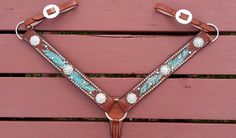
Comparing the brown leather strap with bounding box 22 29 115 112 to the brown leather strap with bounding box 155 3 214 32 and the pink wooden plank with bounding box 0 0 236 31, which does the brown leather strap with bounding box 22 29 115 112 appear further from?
the brown leather strap with bounding box 155 3 214 32

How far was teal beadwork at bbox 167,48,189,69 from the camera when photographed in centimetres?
74

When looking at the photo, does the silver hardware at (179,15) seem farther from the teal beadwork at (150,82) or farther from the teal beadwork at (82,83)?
the teal beadwork at (82,83)

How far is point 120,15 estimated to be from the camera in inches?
29.0

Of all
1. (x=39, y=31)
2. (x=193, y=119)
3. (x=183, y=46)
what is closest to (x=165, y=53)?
(x=183, y=46)

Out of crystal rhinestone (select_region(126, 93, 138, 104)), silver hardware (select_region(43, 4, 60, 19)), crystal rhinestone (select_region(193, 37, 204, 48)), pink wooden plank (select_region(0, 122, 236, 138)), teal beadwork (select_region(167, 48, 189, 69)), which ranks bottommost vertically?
pink wooden plank (select_region(0, 122, 236, 138))

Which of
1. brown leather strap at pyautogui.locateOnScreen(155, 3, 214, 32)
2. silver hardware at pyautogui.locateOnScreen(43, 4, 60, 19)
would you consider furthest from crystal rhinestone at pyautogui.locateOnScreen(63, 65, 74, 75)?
brown leather strap at pyautogui.locateOnScreen(155, 3, 214, 32)

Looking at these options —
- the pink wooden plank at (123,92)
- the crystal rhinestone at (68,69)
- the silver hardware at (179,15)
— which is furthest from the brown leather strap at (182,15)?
the crystal rhinestone at (68,69)

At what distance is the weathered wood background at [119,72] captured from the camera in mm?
737

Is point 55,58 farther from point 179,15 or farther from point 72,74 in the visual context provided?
point 179,15

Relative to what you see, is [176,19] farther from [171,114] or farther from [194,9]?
[171,114]

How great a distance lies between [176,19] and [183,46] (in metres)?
0.06

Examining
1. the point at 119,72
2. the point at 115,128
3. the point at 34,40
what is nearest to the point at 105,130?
the point at 115,128

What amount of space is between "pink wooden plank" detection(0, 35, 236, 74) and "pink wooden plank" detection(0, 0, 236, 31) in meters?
0.02

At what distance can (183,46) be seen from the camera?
2.43 feet
